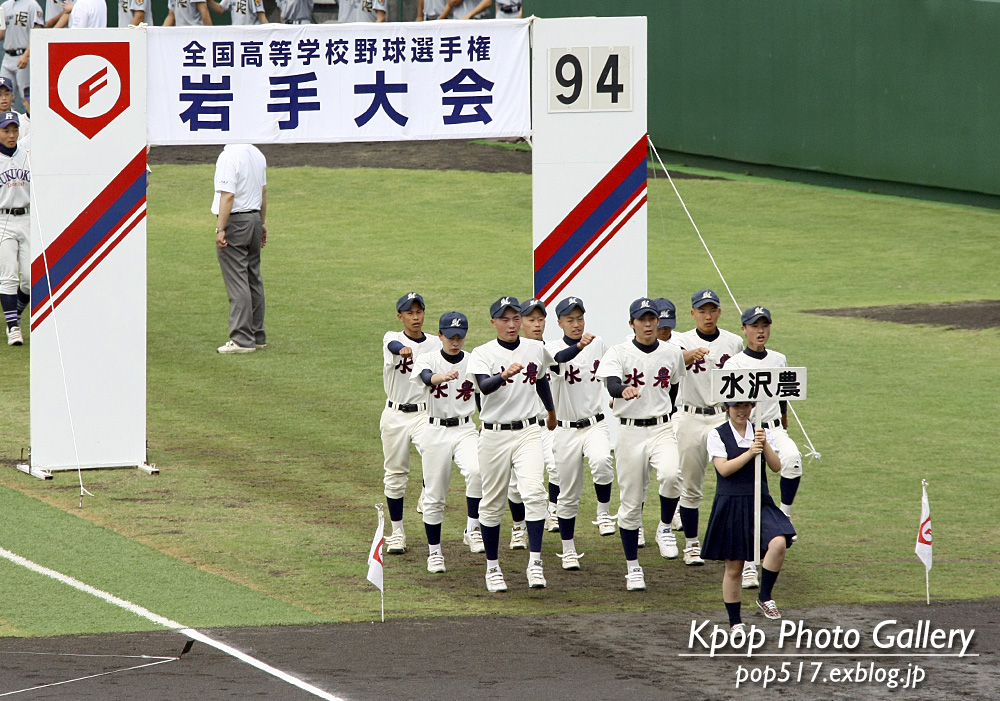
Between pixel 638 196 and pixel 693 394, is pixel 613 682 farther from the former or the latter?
pixel 638 196

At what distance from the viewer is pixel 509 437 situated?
10.0m

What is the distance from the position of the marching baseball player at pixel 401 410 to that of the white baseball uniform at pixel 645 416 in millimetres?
1405

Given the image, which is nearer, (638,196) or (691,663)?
(691,663)

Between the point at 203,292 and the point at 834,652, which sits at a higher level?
the point at 203,292

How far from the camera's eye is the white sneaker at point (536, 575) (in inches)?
386

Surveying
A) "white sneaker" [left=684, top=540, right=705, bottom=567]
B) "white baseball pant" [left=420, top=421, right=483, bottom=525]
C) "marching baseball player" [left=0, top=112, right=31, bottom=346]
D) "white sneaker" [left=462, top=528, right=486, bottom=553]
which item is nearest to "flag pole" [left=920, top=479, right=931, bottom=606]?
"white sneaker" [left=684, top=540, right=705, bottom=567]

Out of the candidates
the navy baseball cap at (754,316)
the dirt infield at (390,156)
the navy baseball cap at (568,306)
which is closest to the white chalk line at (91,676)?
the navy baseball cap at (568,306)

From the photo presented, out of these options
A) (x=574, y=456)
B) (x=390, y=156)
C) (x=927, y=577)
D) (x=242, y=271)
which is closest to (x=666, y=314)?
(x=574, y=456)

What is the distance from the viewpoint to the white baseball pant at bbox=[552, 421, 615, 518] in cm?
1027

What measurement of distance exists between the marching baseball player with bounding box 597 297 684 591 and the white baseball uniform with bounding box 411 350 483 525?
0.99 meters

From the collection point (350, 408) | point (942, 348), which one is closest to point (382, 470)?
point (350, 408)

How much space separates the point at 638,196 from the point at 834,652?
550cm

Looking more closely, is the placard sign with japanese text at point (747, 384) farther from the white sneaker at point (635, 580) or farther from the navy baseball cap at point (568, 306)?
the navy baseball cap at point (568, 306)

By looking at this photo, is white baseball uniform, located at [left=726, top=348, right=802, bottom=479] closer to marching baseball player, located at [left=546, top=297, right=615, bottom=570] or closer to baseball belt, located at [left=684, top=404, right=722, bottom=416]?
baseball belt, located at [left=684, top=404, right=722, bottom=416]
